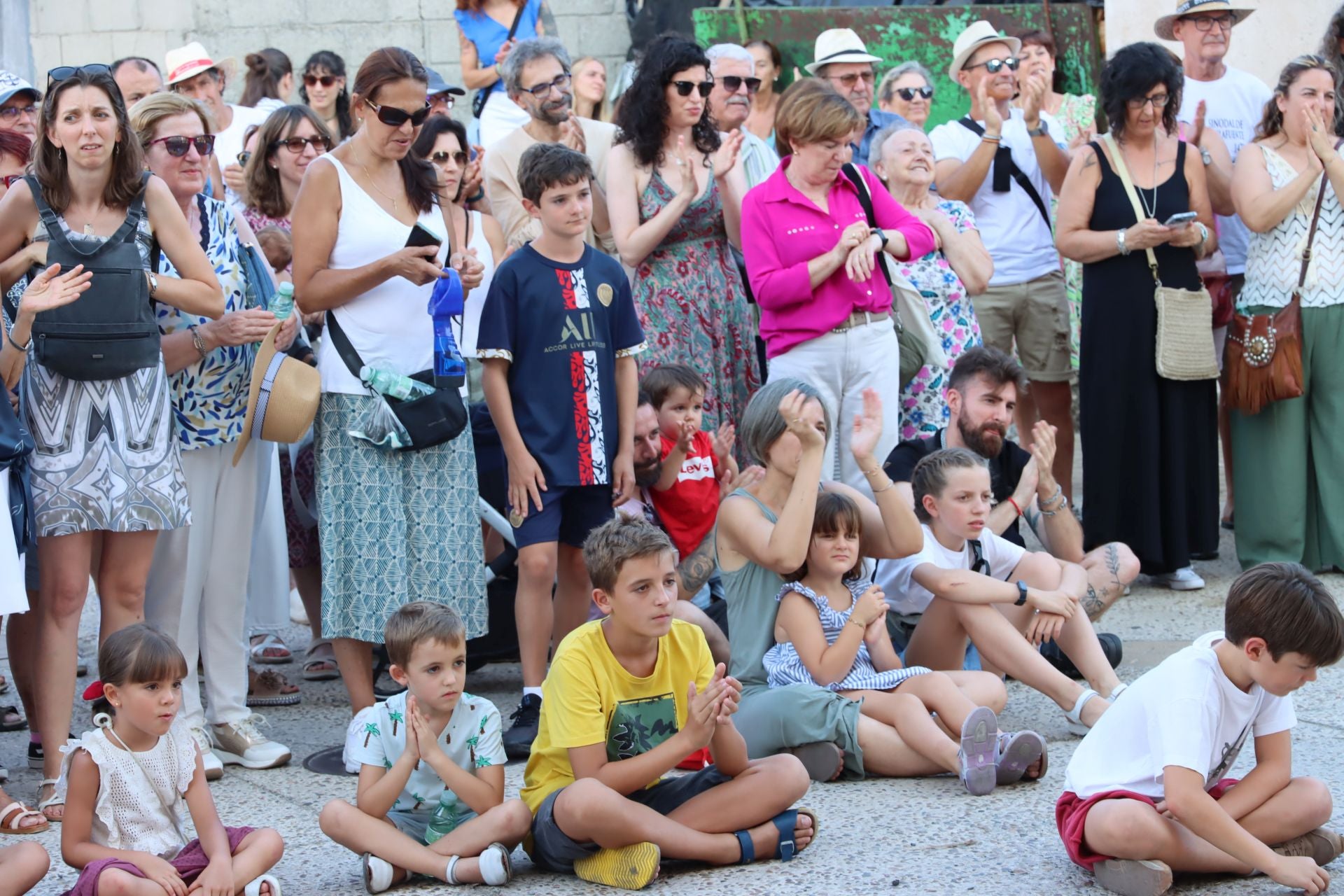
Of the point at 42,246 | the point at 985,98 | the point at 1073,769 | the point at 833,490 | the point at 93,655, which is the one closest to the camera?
the point at 1073,769

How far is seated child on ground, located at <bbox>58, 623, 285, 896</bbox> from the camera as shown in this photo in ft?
11.2

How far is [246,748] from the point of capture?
15.4 feet

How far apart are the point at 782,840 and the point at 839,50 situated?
455 cm

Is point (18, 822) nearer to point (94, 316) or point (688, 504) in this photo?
point (94, 316)

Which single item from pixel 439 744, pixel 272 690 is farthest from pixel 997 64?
pixel 439 744

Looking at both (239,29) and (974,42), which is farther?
(239,29)

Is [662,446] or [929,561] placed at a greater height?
[662,446]

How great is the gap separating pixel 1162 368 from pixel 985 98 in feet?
4.65

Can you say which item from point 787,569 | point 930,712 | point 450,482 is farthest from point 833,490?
point 450,482

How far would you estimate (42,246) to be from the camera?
13.9 ft

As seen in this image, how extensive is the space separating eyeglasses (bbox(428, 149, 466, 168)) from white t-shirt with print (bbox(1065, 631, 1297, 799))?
9.43 feet

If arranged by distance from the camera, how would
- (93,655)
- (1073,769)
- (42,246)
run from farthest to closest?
(93,655) < (42,246) < (1073,769)

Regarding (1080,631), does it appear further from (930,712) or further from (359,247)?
(359,247)

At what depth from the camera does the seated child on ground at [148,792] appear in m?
3.42
